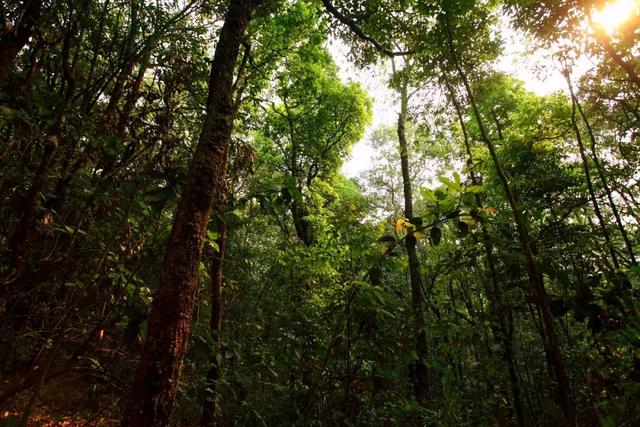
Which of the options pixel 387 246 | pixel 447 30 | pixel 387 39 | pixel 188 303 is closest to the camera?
pixel 188 303

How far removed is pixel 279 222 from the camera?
6.29 meters

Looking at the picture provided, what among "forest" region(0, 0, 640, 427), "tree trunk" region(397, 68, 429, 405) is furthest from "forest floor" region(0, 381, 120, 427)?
"tree trunk" region(397, 68, 429, 405)

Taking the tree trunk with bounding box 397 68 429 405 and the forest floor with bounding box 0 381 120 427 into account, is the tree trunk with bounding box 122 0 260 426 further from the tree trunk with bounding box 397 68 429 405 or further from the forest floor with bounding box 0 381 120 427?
the forest floor with bounding box 0 381 120 427

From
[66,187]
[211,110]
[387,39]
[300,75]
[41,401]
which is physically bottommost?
[41,401]

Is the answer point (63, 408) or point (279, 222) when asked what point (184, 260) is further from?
point (63, 408)

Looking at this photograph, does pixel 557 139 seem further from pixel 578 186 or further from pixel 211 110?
pixel 211 110

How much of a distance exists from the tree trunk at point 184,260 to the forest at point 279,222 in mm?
11

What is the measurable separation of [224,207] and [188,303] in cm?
107

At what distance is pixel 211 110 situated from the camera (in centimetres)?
230

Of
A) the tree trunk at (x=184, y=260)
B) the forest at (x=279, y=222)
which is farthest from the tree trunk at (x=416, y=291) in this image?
the tree trunk at (x=184, y=260)

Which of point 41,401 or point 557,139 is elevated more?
point 557,139

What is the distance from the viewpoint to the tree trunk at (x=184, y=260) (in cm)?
166

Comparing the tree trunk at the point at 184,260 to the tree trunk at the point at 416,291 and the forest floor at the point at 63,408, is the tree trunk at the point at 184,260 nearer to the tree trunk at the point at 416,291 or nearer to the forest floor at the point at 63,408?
the tree trunk at the point at 416,291

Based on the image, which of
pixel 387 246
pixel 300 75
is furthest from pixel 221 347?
pixel 300 75
